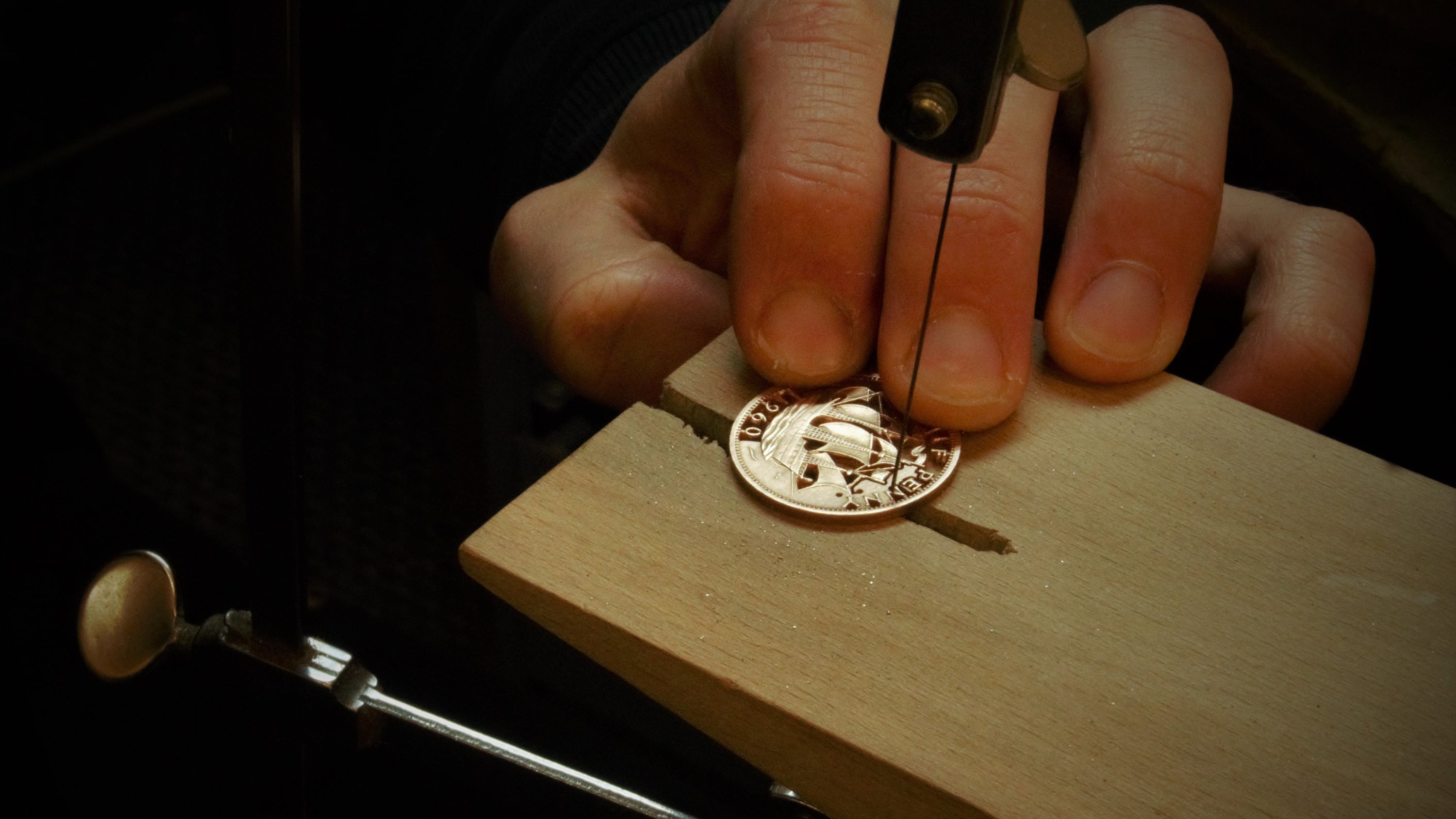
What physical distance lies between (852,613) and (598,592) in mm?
142

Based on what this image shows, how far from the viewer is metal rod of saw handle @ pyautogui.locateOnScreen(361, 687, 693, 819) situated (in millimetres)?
713

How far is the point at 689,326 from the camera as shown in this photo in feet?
3.19

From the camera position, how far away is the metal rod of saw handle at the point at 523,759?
713 mm

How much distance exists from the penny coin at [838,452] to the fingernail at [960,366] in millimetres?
33

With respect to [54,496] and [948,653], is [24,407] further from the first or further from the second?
[948,653]

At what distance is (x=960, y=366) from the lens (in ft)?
2.39

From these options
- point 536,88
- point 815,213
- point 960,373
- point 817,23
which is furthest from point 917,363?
point 536,88

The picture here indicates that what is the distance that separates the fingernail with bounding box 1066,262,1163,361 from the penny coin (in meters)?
0.13

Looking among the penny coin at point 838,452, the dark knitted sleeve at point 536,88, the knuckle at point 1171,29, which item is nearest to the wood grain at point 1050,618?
the penny coin at point 838,452

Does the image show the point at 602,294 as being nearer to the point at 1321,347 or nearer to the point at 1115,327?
the point at 1115,327

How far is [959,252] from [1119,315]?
0.13 m

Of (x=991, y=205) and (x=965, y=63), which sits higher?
(x=965, y=63)

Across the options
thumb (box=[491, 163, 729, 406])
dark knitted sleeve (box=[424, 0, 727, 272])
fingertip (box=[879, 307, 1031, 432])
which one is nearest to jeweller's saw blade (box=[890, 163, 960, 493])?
fingertip (box=[879, 307, 1031, 432])

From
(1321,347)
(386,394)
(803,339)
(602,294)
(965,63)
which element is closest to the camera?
(965,63)
